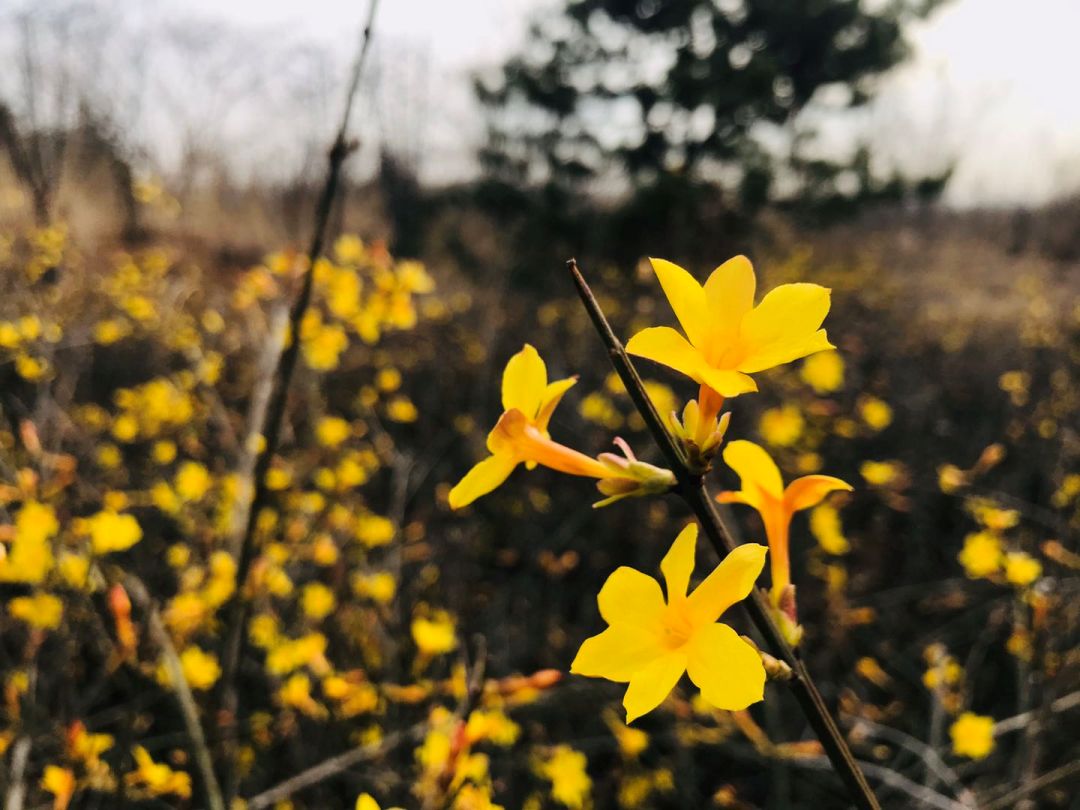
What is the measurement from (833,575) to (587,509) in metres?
1.56

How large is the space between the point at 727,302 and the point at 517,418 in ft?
0.59

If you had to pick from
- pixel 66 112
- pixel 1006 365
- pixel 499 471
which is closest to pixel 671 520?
pixel 499 471

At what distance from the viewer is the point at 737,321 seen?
0.54m

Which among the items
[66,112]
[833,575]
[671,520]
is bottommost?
[671,520]

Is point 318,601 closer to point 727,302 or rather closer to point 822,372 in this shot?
point 727,302

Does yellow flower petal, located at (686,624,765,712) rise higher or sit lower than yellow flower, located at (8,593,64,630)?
higher

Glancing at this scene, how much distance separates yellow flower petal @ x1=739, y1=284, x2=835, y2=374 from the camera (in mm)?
513

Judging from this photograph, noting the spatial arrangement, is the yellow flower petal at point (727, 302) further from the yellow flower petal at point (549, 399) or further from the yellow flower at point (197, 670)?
the yellow flower at point (197, 670)

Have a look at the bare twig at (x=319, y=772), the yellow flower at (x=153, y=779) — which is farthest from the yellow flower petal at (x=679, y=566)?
the yellow flower at (x=153, y=779)

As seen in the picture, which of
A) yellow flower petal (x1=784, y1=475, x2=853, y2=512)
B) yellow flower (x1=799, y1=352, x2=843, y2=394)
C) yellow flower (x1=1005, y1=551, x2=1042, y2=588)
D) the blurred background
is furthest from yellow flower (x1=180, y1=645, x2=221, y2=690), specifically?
yellow flower (x1=799, y1=352, x2=843, y2=394)

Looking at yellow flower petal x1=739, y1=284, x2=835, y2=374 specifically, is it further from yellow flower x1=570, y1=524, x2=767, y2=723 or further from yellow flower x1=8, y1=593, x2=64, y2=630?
yellow flower x1=8, y1=593, x2=64, y2=630

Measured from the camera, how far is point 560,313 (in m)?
7.54

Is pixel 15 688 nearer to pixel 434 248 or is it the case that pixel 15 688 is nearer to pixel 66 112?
pixel 66 112

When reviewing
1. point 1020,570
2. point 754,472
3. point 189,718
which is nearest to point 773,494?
point 754,472
